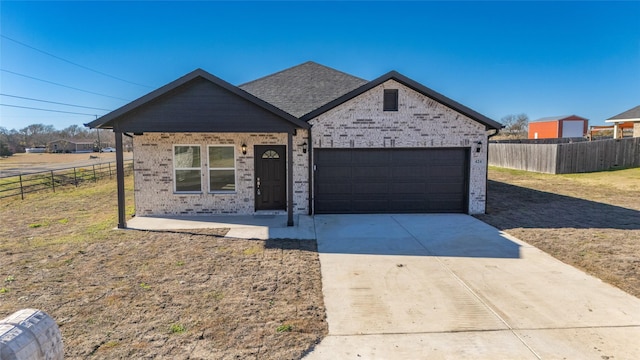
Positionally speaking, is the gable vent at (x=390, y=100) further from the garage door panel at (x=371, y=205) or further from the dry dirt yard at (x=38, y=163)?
the dry dirt yard at (x=38, y=163)

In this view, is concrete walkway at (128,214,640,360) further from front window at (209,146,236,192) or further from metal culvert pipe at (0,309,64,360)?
front window at (209,146,236,192)

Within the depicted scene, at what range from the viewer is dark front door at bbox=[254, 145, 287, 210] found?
11.5 m

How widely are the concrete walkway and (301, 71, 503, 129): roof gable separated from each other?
3903mm

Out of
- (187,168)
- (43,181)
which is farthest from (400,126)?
(43,181)

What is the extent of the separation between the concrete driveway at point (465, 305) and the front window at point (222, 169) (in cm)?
446

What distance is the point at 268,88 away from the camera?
14422 millimetres

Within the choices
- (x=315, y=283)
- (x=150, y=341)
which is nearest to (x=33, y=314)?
(x=150, y=341)

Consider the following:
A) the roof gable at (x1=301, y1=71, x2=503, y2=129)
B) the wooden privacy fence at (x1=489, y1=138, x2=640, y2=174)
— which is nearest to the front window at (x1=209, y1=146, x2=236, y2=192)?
the roof gable at (x1=301, y1=71, x2=503, y2=129)

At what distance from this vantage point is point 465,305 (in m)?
5.27

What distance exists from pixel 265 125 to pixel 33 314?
768 centimetres

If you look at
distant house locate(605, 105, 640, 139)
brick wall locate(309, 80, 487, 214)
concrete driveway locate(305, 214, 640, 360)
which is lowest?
concrete driveway locate(305, 214, 640, 360)

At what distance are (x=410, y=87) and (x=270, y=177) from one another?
5.16 metres

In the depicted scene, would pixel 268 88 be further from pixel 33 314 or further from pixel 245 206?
pixel 33 314

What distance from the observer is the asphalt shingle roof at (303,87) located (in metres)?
12.8
